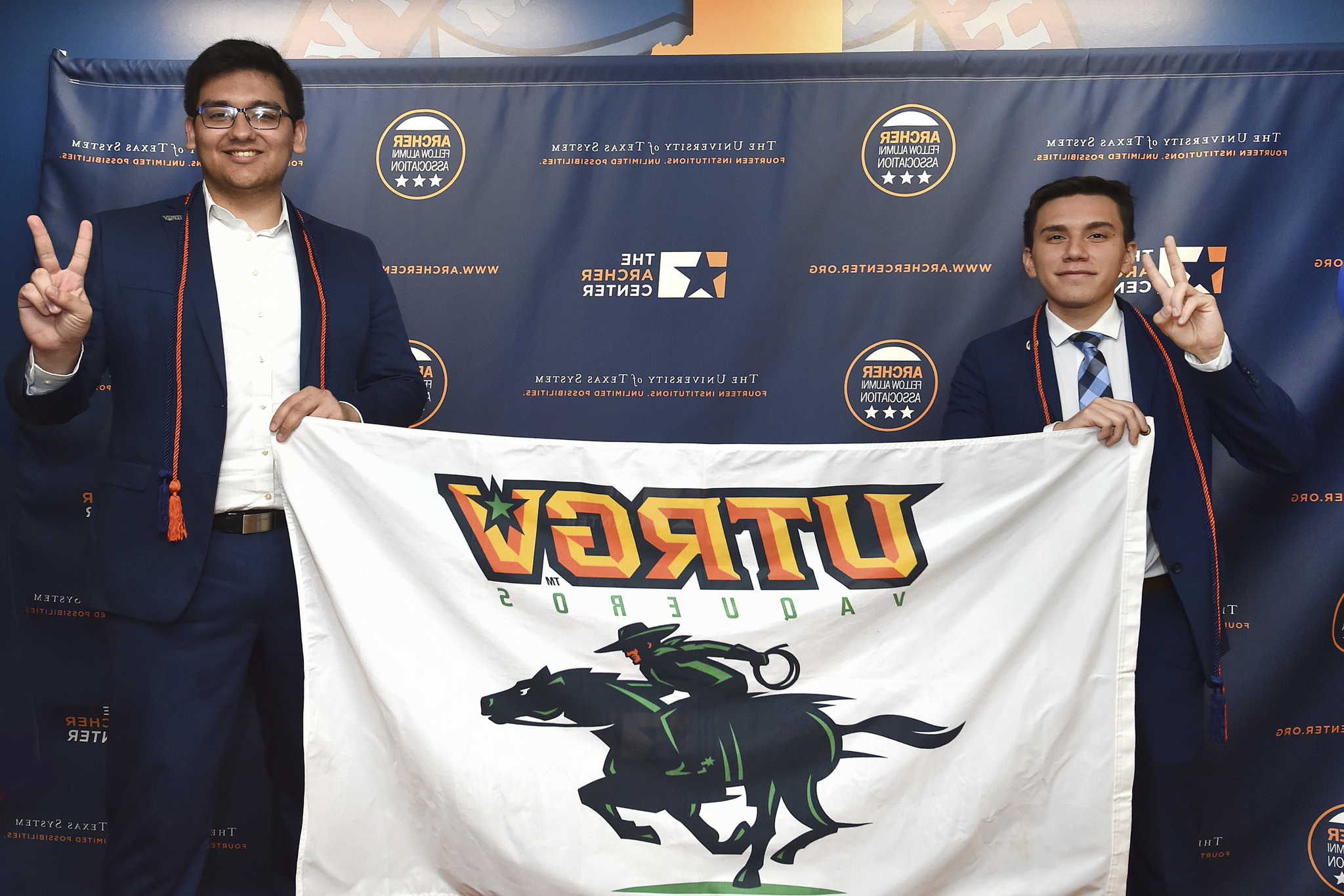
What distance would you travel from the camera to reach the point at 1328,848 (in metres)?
2.76

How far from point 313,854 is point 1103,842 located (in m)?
1.77

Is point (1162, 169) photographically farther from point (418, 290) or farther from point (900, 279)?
point (418, 290)

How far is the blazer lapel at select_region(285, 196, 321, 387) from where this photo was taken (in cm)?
214

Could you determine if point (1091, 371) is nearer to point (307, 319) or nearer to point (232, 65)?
point (307, 319)

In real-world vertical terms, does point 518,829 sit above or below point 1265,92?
below

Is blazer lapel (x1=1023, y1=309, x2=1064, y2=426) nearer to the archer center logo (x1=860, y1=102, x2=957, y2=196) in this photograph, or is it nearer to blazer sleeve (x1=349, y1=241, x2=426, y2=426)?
the archer center logo (x1=860, y1=102, x2=957, y2=196)

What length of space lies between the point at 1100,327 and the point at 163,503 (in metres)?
2.22

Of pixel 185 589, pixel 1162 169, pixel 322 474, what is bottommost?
pixel 185 589

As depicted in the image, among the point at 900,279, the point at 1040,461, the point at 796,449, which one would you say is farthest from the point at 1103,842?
the point at 900,279

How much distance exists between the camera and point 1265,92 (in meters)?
2.78

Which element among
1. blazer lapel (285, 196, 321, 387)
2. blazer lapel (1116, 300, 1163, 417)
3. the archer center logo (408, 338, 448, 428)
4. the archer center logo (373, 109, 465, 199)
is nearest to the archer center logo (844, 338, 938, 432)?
blazer lapel (1116, 300, 1163, 417)

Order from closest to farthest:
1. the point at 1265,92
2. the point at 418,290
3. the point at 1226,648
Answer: the point at 1226,648 < the point at 1265,92 < the point at 418,290

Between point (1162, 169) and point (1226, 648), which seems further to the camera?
point (1162, 169)

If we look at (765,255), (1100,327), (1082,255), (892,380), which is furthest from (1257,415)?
(765,255)
